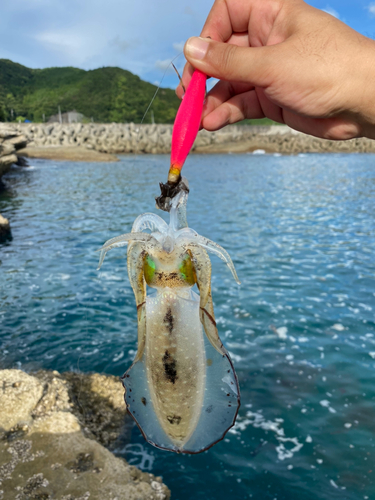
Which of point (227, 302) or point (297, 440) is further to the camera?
point (227, 302)

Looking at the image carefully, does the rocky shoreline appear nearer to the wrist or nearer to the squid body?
the squid body

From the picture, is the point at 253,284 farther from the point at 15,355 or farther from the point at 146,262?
the point at 146,262

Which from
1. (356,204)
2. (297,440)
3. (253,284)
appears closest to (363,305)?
(253,284)

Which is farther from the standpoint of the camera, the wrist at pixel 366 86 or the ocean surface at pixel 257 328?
the ocean surface at pixel 257 328

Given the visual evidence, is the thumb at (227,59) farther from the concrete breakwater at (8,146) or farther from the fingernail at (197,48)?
the concrete breakwater at (8,146)

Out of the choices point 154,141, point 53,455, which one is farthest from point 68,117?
point 53,455

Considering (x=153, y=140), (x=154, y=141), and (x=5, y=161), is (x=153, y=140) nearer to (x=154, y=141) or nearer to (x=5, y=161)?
(x=154, y=141)

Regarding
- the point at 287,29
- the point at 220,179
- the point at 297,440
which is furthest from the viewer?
the point at 220,179

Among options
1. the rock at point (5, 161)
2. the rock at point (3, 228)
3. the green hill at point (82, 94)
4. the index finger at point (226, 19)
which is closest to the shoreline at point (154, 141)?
the green hill at point (82, 94)
